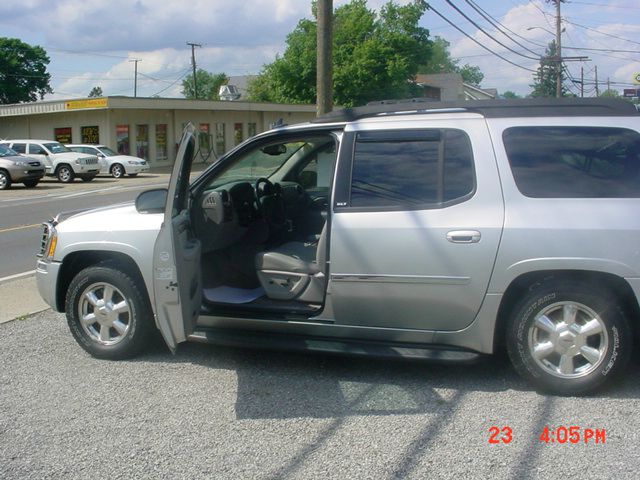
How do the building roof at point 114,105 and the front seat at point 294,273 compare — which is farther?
the building roof at point 114,105

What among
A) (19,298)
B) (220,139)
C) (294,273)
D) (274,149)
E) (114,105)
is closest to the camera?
(294,273)

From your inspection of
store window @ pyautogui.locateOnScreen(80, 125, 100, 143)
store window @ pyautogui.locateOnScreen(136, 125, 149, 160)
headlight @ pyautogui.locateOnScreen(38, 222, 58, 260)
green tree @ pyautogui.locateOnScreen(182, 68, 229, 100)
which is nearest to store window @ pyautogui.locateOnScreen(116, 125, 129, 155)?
store window @ pyautogui.locateOnScreen(136, 125, 149, 160)

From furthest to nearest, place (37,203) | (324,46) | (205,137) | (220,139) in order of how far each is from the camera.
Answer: (220,139)
(205,137)
(37,203)
(324,46)

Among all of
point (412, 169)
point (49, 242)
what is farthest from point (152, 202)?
point (412, 169)

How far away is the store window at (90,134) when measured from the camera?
131ft

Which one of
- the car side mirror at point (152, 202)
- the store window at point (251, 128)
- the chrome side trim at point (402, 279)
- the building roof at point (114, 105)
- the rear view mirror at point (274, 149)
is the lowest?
the chrome side trim at point (402, 279)

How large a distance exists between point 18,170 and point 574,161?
25.7 metres

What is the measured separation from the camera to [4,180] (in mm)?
27125

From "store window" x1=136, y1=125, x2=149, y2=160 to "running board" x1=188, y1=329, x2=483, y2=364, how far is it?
3730 cm

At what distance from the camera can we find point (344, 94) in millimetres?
53531

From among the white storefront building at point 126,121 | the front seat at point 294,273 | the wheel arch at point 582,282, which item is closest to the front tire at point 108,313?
the front seat at point 294,273

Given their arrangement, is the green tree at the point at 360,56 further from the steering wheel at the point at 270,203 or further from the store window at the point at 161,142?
the steering wheel at the point at 270,203

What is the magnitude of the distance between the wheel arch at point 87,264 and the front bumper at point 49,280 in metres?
0.02

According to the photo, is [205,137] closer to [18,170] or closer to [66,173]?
[66,173]
